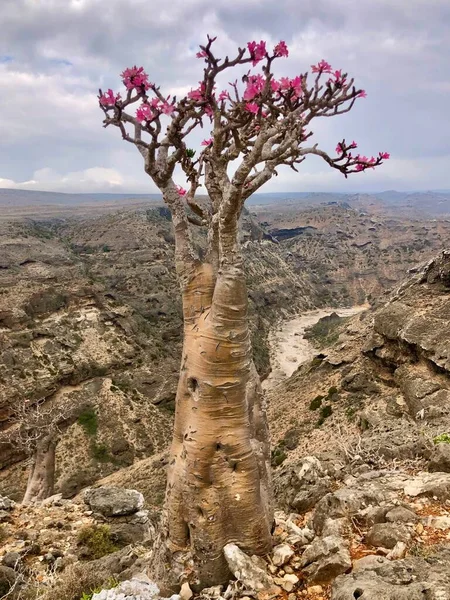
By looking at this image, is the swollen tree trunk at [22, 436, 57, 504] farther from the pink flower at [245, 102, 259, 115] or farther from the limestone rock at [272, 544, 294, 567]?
the pink flower at [245, 102, 259, 115]

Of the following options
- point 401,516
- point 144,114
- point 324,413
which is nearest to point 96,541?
point 401,516

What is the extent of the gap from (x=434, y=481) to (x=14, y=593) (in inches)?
293

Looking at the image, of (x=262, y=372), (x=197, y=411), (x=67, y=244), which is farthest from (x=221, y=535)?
(x=67, y=244)

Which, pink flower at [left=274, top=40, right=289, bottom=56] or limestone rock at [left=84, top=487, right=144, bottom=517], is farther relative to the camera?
limestone rock at [left=84, top=487, right=144, bottom=517]

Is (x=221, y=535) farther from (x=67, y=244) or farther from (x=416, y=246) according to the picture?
(x=416, y=246)

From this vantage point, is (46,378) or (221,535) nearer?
(221,535)

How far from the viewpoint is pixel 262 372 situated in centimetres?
5538

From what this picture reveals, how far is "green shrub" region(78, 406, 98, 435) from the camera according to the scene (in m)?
33.5

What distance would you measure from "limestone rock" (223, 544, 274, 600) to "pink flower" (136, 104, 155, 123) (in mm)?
5350

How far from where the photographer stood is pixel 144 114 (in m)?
5.40

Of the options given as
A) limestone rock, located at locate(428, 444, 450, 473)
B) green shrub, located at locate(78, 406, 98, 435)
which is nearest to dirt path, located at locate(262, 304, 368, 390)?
green shrub, located at locate(78, 406, 98, 435)

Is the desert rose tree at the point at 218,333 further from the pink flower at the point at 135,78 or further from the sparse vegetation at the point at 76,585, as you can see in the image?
the sparse vegetation at the point at 76,585

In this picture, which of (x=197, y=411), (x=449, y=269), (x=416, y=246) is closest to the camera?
(x=197, y=411)

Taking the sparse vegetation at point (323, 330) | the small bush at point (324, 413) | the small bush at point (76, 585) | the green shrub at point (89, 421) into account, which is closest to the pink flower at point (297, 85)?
the small bush at point (76, 585)
